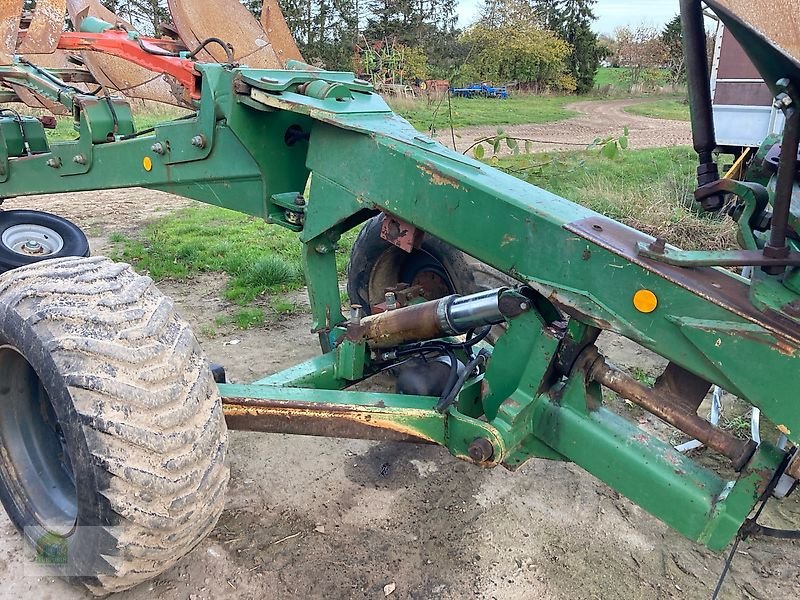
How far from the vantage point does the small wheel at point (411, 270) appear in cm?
379

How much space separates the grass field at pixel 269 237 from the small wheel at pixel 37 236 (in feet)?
3.08

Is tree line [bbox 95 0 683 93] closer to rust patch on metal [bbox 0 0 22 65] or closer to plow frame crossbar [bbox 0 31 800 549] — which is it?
rust patch on metal [bbox 0 0 22 65]

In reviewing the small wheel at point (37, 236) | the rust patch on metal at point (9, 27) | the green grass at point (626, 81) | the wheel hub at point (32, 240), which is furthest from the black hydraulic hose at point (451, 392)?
the green grass at point (626, 81)

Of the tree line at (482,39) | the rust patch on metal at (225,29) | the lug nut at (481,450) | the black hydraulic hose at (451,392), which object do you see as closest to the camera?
the lug nut at (481,450)

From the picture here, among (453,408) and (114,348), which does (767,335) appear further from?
(114,348)

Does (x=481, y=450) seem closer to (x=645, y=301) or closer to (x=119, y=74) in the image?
(x=645, y=301)

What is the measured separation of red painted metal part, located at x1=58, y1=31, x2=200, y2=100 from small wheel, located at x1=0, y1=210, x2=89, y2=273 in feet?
4.42

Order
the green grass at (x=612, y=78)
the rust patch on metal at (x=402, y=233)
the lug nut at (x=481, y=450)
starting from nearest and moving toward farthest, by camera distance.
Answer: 1. the lug nut at (x=481, y=450)
2. the rust patch on metal at (x=402, y=233)
3. the green grass at (x=612, y=78)

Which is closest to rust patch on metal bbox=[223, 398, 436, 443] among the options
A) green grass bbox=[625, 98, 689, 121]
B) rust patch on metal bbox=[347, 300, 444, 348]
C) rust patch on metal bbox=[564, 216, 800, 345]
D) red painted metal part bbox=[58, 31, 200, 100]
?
rust patch on metal bbox=[347, 300, 444, 348]

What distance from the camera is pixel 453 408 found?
2.58 meters

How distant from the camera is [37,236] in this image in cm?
497

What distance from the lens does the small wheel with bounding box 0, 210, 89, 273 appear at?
4789mm

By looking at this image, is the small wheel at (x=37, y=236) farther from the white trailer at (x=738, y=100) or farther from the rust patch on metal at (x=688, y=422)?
the white trailer at (x=738, y=100)

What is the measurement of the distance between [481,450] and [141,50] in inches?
108
